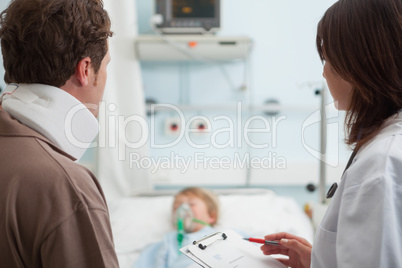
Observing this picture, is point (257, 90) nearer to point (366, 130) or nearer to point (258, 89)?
point (258, 89)

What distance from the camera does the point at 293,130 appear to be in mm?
2973

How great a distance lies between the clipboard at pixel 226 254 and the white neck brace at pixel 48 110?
0.47 m

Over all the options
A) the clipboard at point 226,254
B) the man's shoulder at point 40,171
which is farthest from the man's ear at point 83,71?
the clipboard at point 226,254

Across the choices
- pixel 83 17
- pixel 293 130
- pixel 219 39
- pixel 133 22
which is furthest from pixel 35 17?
pixel 293 130

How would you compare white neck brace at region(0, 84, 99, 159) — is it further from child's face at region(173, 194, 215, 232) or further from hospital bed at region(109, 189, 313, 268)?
child's face at region(173, 194, 215, 232)

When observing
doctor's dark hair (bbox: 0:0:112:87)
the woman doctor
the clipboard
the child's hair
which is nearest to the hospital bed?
the child's hair

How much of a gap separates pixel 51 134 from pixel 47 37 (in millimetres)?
237

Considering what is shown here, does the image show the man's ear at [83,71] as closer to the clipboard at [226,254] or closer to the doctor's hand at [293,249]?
the clipboard at [226,254]

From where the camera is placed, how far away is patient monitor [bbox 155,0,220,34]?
104 inches

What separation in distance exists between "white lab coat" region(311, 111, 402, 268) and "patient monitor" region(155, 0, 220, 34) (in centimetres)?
201

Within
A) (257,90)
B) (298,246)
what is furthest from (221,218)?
(298,246)

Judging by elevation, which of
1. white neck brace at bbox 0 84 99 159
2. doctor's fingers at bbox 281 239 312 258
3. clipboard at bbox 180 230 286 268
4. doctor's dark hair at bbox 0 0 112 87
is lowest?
clipboard at bbox 180 230 286 268

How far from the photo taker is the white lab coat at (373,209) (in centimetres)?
73

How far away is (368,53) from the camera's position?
858 mm
